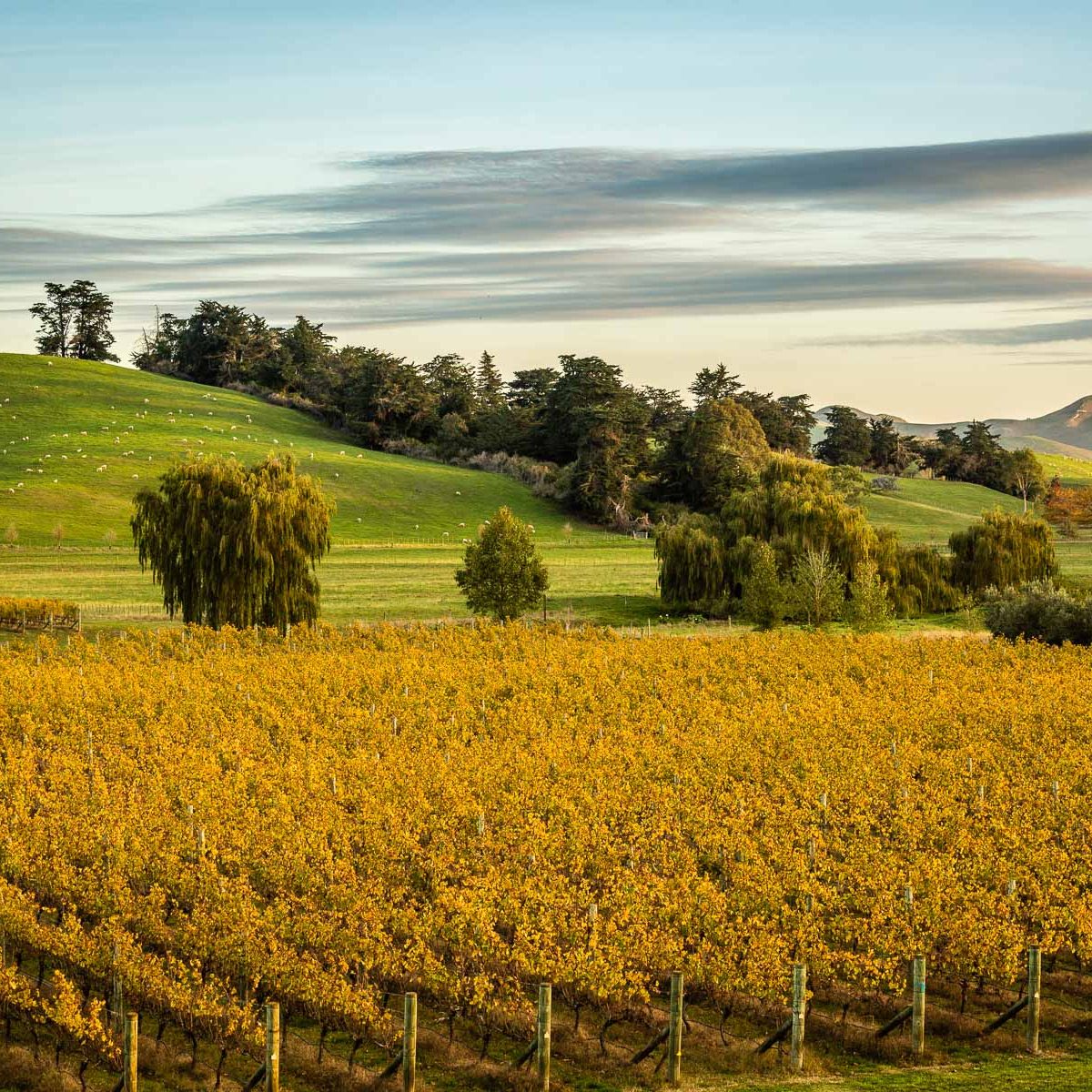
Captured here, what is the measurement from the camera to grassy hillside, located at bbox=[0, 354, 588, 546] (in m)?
109

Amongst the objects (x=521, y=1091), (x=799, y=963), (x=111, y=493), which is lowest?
(x=521, y=1091)

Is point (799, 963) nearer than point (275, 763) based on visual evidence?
Yes

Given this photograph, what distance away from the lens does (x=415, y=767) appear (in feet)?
116

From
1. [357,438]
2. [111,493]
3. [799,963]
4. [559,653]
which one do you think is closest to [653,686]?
[559,653]

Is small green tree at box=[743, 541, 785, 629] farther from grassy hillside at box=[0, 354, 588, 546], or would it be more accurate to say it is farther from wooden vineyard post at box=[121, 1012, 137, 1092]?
wooden vineyard post at box=[121, 1012, 137, 1092]

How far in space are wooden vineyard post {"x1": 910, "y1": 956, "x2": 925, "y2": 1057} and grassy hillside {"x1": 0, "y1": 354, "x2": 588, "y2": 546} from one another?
8466cm

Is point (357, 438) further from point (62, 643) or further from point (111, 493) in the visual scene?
point (62, 643)

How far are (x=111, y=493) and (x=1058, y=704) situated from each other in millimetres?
84858

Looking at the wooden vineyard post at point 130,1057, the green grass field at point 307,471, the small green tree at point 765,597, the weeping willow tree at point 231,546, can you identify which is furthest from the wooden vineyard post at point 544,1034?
the green grass field at point 307,471

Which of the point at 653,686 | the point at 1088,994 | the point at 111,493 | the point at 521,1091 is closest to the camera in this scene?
the point at 521,1091

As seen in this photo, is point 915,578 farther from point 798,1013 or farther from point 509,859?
point 798,1013

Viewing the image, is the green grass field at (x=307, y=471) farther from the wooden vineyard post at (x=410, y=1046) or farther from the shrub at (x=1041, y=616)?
the wooden vineyard post at (x=410, y=1046)

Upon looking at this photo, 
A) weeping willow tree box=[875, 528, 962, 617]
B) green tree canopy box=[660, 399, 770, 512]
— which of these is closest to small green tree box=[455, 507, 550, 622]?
weeping willow tree box=[875, 528, 962, 617]

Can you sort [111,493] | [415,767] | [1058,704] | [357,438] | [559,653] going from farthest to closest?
[357,438]
[111,493]
[559,653]
[1058,704]
[415,767]
